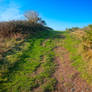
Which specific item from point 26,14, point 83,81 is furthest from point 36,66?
point 26,14

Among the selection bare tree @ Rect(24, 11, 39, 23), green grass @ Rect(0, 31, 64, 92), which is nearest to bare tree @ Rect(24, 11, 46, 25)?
bare tree @ Rect(24, 11, 39, 23)

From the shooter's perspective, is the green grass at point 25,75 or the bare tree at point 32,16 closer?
the green grass at point 25,75

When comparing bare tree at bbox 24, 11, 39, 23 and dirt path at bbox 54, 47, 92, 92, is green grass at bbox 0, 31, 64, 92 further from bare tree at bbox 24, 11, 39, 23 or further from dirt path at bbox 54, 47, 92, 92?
bare tree at bbox 24, 11, 39, 23

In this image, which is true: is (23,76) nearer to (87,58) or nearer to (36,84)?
(36,84)

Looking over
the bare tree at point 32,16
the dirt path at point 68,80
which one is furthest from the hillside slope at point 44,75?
the bare tree at point 32,16

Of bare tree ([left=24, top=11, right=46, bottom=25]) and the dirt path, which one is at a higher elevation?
bare tree ([left=24, top=11, right=46, bottom=25])

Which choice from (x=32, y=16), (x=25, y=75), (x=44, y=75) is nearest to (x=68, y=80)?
(x=44, y=75)

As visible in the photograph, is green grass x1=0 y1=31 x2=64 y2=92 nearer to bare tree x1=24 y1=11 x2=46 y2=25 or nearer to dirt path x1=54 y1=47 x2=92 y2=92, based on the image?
dirt path x1=54 y1=47 x2=92 y2=92

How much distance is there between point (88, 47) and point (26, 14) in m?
13.0

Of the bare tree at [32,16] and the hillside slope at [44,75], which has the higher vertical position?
the bare tree at [32,16]

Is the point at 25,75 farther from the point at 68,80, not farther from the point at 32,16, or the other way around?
the point at 32,16

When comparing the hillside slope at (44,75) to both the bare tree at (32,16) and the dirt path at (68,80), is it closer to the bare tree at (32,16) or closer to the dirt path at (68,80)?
the dirt path at (68,80)

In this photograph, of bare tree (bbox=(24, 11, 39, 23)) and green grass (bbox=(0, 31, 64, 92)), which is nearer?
green grass (bbox=(0, 31, 64, 92))

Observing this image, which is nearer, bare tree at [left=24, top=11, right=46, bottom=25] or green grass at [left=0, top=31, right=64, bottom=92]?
green grass at [left=0, top=31, right=64, bottom=92]
